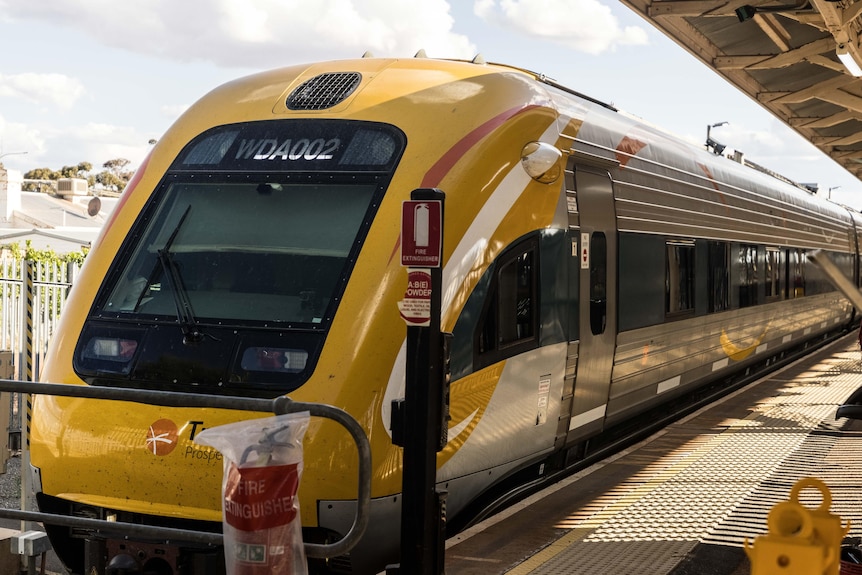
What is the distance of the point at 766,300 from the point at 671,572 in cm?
1071

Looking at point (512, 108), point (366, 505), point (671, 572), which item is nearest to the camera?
point (366, 505)

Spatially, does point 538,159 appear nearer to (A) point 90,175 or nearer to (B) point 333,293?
(B) point 333,293

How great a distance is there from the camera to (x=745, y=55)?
534 inches

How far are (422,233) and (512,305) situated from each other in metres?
1.63

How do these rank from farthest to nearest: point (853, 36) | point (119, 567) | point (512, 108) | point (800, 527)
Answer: point (853, 36), point (512, 108), point (119, 567), point (800, 527)

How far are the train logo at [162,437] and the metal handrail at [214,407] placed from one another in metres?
0.50

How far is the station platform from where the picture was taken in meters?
5.73

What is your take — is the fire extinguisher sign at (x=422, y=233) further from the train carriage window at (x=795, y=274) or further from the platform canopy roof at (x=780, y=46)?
the train carriage window at (x=795, y=274)

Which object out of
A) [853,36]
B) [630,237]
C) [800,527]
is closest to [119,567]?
[800,527]

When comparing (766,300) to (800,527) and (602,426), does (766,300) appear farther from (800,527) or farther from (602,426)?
(800,527)

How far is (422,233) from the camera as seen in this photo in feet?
16.2

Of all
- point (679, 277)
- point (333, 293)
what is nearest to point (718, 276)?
point (679, 277)

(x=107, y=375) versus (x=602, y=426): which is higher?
(x=107, y=375)

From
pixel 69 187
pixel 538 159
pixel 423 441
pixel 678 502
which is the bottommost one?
pixel 678 502
